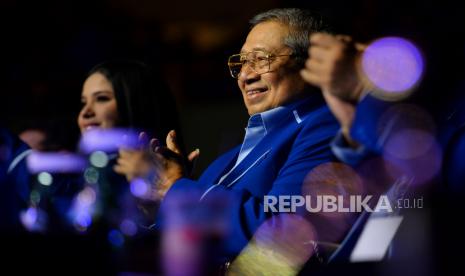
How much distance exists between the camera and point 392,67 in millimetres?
1492

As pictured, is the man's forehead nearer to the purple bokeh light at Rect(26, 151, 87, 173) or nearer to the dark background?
the dark background

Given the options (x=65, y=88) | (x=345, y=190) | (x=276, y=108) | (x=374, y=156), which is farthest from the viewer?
(x=65, y=88)

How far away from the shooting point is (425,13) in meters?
3.06

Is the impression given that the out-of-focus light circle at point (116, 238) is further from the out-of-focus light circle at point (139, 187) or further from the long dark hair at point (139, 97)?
the long dark hair at point (139, 97)

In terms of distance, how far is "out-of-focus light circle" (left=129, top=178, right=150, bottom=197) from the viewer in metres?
1.93

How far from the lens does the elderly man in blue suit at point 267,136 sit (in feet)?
5.82

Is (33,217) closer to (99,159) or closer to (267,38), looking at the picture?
(99,159)

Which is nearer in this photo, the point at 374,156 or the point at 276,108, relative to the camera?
the point at 374,156

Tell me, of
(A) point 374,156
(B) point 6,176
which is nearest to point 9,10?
(B) point 6,176

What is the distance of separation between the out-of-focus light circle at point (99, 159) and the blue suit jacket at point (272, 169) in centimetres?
42

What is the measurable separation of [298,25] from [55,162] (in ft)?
3.32

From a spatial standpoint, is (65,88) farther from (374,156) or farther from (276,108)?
(374,156)

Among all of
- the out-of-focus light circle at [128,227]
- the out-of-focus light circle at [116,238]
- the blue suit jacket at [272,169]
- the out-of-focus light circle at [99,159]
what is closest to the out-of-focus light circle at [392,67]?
the blue suit jacket at [272,169]

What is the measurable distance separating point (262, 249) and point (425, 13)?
5.73 ft
